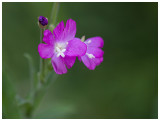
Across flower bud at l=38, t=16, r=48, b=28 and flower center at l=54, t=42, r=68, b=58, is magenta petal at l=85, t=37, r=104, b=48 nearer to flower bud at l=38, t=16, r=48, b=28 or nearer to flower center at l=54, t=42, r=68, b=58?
flower center at l=54, t=42, r=68, b=58

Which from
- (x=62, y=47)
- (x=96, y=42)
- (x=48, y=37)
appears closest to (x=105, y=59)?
(x=96, y=42)

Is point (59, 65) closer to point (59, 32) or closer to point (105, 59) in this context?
point (59, 32)

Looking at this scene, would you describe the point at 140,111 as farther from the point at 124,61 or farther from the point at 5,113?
the point at 5,113

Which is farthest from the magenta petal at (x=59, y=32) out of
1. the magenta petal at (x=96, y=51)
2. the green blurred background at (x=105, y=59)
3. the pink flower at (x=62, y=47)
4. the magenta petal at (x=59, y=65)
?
the green blurred background at (x=105, y=59)

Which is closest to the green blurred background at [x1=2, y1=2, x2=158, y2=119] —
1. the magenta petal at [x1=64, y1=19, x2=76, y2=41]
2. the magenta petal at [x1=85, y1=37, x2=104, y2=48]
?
the magenta petal at [x1=85, y1=37, x2=104, y2=48]

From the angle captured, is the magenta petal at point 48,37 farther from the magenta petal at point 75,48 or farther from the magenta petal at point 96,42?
the magenta petal at point 96,42

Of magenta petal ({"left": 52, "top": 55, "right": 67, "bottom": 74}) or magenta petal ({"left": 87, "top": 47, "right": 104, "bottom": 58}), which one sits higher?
magenta petal ({"left": 87, "top": 47, "right": 104, "bottom": 58})

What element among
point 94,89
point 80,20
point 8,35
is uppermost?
point 80,20

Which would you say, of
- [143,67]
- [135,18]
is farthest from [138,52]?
[135,18]
